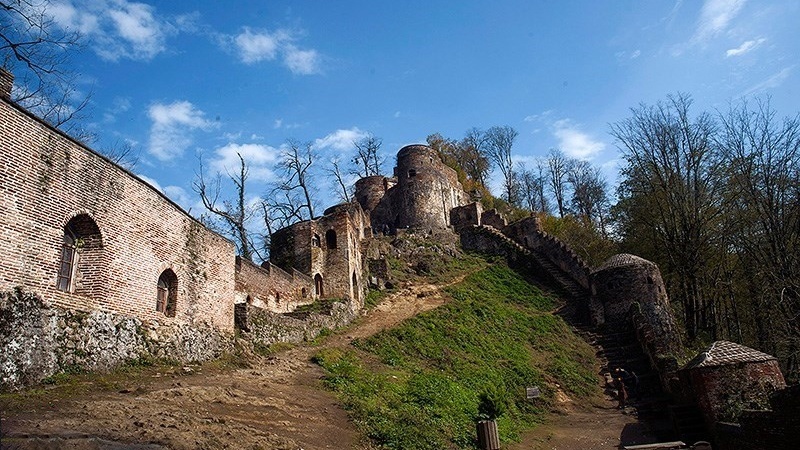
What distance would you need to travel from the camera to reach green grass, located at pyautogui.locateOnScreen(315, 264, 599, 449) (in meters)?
13.1

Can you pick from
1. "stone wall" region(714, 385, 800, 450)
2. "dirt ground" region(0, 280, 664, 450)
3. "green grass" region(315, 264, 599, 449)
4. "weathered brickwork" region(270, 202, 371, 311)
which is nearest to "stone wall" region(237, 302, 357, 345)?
"dirt ground" region(0, 280, 664, 450)

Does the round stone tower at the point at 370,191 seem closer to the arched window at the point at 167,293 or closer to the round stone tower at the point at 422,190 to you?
the round stone tower at the point at 422,190

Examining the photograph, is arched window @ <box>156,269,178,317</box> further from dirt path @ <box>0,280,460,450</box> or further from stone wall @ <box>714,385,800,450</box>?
stone wall @ <box>714,385,800,450</box>

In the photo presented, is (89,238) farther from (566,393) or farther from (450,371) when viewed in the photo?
(566,393)

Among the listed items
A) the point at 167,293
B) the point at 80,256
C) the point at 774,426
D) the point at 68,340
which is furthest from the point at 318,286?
the point at 774,426

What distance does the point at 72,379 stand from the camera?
9711 mm

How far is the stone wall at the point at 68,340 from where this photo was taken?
891 cm

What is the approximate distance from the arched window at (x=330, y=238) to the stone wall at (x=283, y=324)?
4.46m

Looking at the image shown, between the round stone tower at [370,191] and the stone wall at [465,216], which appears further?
the round stone tower at [370,191]

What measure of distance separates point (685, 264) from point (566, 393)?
1023 centimetres

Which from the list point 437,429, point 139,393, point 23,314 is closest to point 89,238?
point 23,314

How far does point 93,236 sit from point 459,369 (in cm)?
1260

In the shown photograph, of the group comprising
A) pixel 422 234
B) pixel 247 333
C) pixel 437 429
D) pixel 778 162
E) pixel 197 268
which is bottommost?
pixel 437 429

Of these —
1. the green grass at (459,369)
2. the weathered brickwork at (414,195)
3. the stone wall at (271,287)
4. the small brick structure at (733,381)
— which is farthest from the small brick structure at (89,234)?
the weathered brickwork at (414,195)
